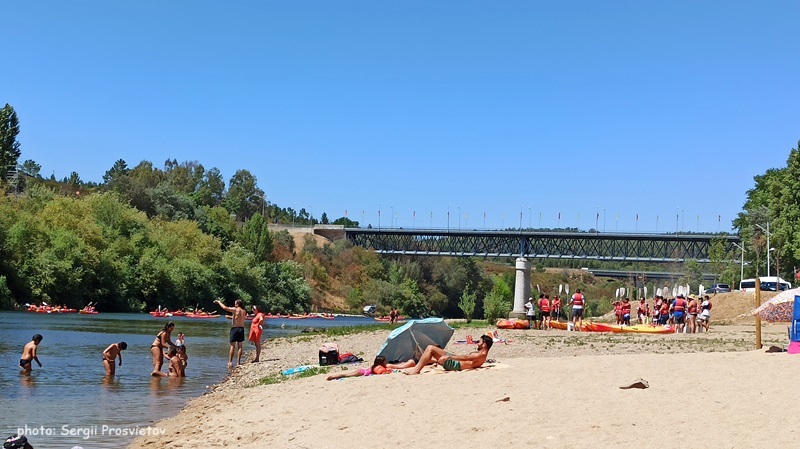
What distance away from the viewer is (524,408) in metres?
12.6

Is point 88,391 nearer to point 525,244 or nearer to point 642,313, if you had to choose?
point 642,313

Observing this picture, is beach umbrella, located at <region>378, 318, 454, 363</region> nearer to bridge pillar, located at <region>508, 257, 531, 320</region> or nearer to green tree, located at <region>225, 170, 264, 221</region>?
bridge pillar, located at <region>508, 257, 531, 320</region>

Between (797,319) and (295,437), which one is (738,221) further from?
(295,437)

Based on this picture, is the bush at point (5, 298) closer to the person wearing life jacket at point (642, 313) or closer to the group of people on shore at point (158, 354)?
the group of people on shore at point (158, 354)

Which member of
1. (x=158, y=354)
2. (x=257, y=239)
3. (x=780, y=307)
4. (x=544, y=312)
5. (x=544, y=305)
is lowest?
(x=158, y=354)

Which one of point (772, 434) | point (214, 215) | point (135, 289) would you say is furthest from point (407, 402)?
point (214, 215)

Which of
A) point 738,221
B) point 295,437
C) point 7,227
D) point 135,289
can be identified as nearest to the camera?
point 295,437

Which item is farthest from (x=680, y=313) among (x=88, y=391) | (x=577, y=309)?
(x=88, y=391)

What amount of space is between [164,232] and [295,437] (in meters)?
83.7

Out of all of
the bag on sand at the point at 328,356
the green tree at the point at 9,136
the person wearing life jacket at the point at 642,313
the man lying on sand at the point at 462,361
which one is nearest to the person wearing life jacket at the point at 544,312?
the person wearing life jacket at the point at 642,313

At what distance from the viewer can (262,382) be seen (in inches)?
785

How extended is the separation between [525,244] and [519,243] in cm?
118

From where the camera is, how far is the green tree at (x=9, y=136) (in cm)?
12006

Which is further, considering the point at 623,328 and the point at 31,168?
the point at 31,168
